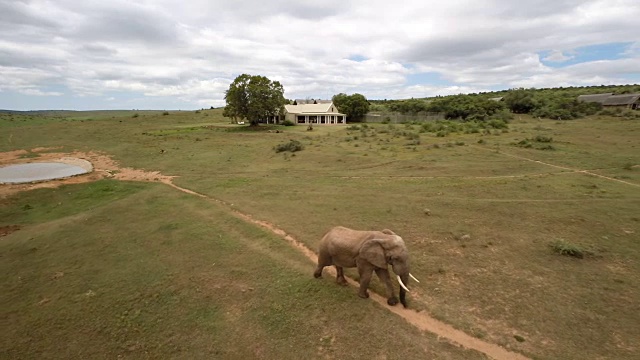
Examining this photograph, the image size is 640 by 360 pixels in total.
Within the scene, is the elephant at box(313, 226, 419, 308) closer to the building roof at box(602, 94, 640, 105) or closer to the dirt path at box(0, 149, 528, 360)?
the dirt path at box(0, 149, 528, 360)

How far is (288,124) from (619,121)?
50.2 m

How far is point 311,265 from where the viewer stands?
12.8m

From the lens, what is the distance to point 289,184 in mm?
23734

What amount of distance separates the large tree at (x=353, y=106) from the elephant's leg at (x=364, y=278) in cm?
6511

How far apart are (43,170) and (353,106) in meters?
54.7

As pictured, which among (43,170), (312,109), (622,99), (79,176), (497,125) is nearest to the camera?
(79,176)

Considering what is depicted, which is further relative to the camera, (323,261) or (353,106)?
(353,106)

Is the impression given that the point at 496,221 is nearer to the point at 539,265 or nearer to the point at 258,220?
the point at 539,265

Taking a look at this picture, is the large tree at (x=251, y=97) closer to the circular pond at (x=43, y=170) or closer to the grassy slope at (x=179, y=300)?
the circular pond at (x=43, y=170)

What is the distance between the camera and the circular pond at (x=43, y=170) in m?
27.3

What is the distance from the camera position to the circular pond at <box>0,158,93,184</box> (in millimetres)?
27297

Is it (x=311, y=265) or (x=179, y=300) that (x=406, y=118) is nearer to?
(x=311, y=265)

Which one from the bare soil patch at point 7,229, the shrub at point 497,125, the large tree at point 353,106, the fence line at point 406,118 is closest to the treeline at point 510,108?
the fence line at point 406,118

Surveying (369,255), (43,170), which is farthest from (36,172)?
(369,255)
